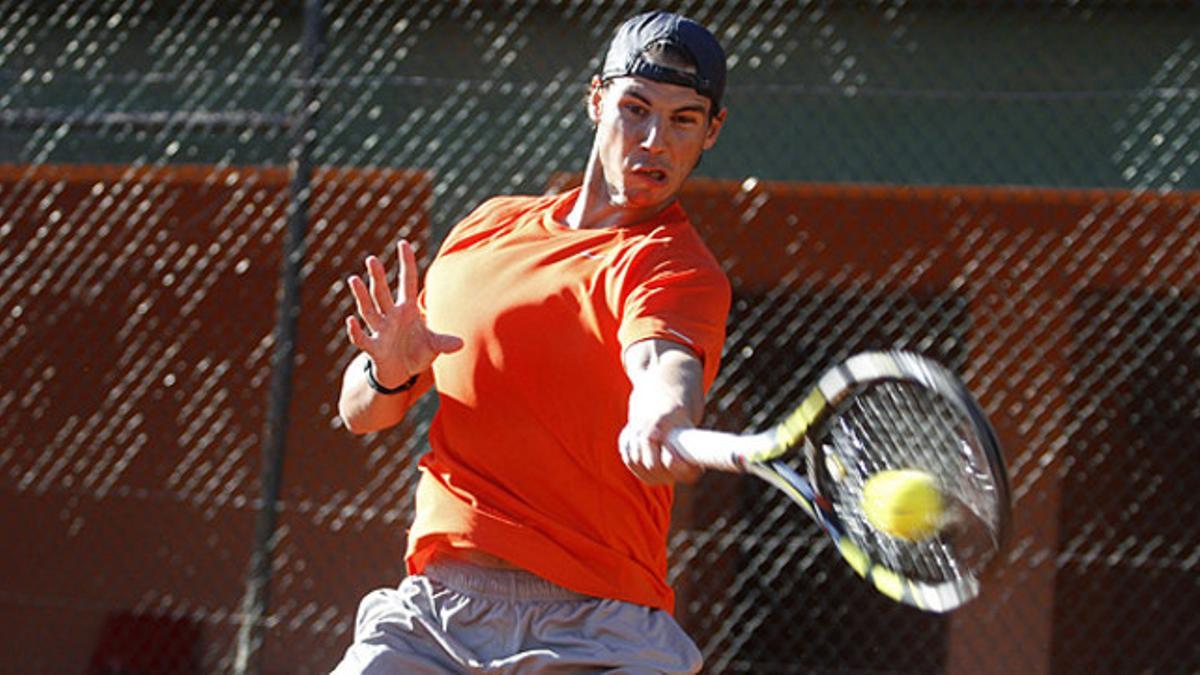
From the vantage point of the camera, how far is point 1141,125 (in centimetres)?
536

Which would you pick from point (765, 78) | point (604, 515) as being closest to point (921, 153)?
point (765, 78)

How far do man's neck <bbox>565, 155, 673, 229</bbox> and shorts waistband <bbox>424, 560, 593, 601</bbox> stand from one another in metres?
0.52

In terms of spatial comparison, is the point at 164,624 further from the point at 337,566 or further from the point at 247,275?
the point at 247,275

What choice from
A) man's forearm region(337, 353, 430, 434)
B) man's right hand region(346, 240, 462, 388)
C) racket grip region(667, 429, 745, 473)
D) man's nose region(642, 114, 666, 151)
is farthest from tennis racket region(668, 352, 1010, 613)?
man's forearm region(337, 353, 430, 434)

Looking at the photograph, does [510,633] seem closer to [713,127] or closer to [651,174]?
[651,174]

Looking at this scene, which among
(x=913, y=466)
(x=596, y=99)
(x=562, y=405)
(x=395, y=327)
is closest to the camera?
(x=913, y=466)

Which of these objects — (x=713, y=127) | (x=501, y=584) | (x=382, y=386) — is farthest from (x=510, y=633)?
(x=713, y=127)

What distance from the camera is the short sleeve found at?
229 cm

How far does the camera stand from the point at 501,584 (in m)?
2.48

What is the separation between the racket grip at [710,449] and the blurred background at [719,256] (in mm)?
3101

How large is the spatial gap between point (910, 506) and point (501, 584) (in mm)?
652

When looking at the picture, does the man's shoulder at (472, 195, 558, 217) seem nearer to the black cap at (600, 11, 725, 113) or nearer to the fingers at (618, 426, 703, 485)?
the black cap at (600, 11, 725, 113)

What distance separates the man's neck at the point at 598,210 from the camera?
2.54 m

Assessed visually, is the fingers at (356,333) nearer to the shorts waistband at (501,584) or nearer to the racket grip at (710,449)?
the shorts waistband at (501,584)
